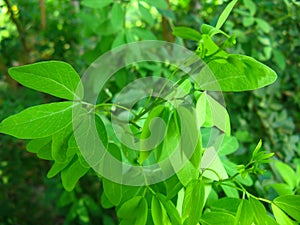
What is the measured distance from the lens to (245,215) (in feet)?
1.67

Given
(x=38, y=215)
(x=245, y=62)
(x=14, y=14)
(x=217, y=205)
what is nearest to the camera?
(x=245, y=62)

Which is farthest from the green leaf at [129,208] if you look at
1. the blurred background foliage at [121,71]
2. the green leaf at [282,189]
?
the blurred background foliage at [121,71]

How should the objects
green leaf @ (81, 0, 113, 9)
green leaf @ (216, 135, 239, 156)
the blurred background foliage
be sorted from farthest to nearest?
the blurred background foliage, green leaf @ (81, 0, 113, 9), green leaf @ (216, 135, 239, 156)

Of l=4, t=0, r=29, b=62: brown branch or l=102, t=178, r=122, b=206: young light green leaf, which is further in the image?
l=4, t=0, r=29, b=62: brown branch

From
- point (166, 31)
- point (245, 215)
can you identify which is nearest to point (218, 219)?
point (245, 215)

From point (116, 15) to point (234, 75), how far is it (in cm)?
57

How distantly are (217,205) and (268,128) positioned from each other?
0.69 metres

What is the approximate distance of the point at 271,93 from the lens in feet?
Answer: 4.19

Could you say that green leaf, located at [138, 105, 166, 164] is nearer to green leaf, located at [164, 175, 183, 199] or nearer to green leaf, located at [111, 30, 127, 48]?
green leaf, located at [164, 175, 183, 199]

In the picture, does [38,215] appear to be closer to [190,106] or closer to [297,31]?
[297,31]

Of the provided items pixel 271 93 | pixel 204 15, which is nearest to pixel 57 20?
pixel 204 15

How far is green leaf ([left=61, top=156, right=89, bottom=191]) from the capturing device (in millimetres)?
Answer: 581

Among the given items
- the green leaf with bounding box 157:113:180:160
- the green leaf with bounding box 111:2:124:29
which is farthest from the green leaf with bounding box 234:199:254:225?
the green leaf with bounding box 111:2:124:29

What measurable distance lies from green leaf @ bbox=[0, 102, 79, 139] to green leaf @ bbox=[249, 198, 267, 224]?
0.25 meters
